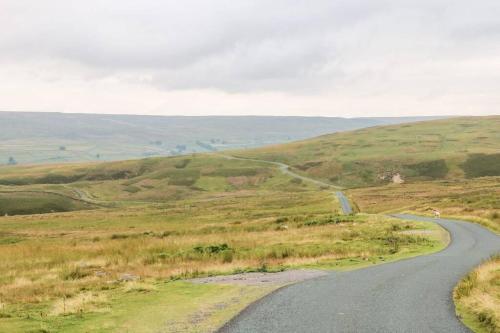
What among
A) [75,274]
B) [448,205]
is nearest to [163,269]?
[75,274]

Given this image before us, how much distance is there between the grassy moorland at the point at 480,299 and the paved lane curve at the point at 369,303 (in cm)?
44

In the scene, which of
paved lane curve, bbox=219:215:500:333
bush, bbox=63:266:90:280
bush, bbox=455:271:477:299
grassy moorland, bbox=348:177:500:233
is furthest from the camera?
grassy moorland, bbox=348:177:500:233

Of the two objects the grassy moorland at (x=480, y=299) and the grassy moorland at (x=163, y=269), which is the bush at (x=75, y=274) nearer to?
the grassy moorland at (x=163, y=269)

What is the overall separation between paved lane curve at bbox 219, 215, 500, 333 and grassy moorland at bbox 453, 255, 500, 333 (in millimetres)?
441

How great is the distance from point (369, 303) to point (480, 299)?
386 centimetres

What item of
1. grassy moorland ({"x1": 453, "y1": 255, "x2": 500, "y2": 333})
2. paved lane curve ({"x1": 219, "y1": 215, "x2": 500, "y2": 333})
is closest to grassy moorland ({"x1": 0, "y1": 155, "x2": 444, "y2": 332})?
paved lane curve ({"x1": 219, "y1": 215, "x2": 500, "y2": 333})

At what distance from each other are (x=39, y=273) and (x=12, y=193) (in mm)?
138820

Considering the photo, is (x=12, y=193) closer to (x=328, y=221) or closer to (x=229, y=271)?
(x=328, y=221)

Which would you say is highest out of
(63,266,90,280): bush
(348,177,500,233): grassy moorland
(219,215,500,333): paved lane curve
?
(219,215,500,333): paved lane curve

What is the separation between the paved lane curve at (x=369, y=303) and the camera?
16.4 metres

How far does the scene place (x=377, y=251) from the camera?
3666 centimetres

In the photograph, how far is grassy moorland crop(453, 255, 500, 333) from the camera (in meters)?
16.4

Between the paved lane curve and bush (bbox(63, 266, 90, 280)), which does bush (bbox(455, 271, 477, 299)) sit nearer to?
the paved lane curve

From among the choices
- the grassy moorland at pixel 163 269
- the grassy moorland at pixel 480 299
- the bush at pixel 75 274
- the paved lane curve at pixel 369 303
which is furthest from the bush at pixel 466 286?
the bush at pixel 75 274
